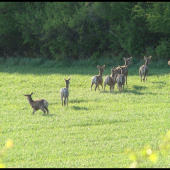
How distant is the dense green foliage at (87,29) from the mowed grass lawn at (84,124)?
630cm

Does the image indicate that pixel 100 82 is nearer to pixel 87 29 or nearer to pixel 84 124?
pixel 84 124

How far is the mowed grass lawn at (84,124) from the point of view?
7.17m

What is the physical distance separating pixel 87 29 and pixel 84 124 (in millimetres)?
17139

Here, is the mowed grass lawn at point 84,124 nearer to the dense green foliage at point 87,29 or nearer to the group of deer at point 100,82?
the group of deer at point 100,82

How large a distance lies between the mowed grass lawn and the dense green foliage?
20.7ft

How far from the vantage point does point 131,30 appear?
23.8 metres

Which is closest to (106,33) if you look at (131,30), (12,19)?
(131,30)

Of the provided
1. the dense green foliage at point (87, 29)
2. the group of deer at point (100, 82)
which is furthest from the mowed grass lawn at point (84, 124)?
the dense green foliage at point (87, 29)

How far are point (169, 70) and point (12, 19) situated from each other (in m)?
14.6

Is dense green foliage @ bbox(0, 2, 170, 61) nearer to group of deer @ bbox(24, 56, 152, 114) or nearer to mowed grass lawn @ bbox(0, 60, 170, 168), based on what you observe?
group of deer @ bbox(24, 56, 152, 114)

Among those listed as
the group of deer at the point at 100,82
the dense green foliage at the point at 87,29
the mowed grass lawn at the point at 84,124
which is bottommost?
the mowed grass lawn at the point at 84,124

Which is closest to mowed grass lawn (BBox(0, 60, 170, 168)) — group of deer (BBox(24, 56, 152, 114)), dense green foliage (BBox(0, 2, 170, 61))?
group of deer (BBox(24, 56, 152, 114))

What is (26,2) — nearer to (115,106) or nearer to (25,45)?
(25,45)

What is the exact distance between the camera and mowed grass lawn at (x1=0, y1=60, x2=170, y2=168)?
717 cm
